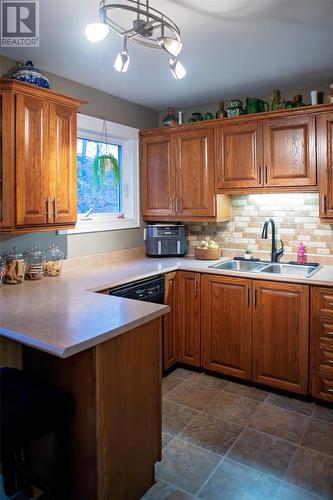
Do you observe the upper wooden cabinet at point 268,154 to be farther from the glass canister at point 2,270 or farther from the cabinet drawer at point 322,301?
the glass canister at point 2,270

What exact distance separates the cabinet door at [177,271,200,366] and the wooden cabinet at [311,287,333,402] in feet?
2.99

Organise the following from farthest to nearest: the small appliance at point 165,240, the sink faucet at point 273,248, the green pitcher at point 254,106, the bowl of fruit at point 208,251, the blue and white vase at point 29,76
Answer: the small appliance at point 165,240 → the bowl of fruit at point 208,251 → the sink faucet at point 273,248 → the green pitcher at point 254,106 → the blue and white vase at point 29,76

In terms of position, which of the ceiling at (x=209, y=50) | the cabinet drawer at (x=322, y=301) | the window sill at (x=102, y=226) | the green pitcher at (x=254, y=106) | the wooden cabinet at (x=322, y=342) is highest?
the ceiling at (x=209, y=50)

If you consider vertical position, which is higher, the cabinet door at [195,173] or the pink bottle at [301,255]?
the cabinet door at [195,173]

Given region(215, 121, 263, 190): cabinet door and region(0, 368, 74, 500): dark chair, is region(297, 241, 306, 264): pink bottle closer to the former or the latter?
region(215, 121, 263, 190): cabinet door

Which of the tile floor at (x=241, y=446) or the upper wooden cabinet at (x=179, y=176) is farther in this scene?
the upper wooden cabinet at (x=179, y=176)

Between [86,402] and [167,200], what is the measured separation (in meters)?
2.32

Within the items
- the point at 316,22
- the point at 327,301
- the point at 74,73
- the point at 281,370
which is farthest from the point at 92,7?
the point at 281,370

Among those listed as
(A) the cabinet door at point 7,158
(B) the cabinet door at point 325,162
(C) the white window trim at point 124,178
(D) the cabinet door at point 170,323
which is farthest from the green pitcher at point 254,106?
(A) the cabinet door at point 7,158

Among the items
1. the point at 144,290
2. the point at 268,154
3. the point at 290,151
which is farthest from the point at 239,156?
the point at 144,290

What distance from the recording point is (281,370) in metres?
2.80

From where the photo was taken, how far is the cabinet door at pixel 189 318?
10.3 ft

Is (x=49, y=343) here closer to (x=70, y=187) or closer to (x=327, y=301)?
(x=70, y=187)

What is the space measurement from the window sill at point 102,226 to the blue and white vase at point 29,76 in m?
1.06
